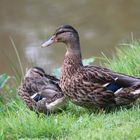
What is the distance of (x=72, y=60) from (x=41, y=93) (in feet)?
1.56

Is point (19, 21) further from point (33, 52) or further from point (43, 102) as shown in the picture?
point (43, 102)

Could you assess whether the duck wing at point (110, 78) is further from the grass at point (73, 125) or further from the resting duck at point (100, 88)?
the grass at point (73, 125)

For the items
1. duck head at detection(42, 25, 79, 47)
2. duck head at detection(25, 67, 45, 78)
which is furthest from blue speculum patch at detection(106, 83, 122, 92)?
duck head at detection(25, 67, 45, 78)

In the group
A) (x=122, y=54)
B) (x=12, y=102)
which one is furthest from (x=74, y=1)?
(x=12, y=102)

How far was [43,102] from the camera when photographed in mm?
6914

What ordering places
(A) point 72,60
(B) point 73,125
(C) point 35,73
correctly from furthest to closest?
(C) point 35,73 → (A) point 72,60 → (B) point 73,125

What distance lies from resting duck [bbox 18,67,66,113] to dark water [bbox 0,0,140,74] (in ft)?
13.6

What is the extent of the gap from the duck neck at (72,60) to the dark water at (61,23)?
4.41 m

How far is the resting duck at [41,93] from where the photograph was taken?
6.91m

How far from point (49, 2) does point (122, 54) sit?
7.65 meters

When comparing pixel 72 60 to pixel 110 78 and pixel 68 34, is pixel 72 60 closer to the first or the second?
pixel 68 34

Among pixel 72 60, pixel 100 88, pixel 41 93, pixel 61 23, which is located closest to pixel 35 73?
pixel 41 93

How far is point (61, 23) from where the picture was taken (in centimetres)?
1402

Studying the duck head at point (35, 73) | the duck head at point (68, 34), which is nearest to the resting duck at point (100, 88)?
the duck head at point (68, 34)
